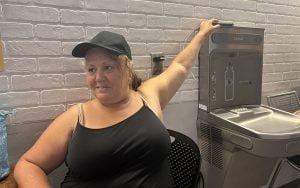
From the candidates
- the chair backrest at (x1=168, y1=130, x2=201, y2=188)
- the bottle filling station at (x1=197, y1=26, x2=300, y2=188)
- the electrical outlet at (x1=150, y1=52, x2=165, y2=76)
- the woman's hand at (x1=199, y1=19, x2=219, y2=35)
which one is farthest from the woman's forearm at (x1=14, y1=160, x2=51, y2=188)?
the woman's hand at (x1=199, y1=19, x2=219, y2=35)

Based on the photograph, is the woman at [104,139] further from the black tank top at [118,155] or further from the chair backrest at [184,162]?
the chair backrest at [184,162]

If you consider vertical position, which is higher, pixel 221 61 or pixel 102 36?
pixel 102 36

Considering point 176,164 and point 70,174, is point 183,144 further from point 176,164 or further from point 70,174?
point 70,174

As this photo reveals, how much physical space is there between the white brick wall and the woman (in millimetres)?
200

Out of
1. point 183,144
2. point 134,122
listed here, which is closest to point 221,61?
point 183,144

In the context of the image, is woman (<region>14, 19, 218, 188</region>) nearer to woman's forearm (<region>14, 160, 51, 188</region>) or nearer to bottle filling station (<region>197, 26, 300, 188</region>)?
woman's forearm (<region>14, 160, 51, 188</region>)

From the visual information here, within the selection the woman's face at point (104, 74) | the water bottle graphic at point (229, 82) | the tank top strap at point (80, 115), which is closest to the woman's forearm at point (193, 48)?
the water bottle graphic at point (229, 82)

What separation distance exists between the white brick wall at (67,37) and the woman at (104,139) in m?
0.20

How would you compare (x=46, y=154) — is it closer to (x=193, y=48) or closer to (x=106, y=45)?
(x=106, y=45)

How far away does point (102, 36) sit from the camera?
4.08ft

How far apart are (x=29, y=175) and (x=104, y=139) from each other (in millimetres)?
325

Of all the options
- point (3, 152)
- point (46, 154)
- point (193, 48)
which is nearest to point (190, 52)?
point (193, 48)

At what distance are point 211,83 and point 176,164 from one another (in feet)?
1.96

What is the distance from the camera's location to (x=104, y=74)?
48.8 inches
